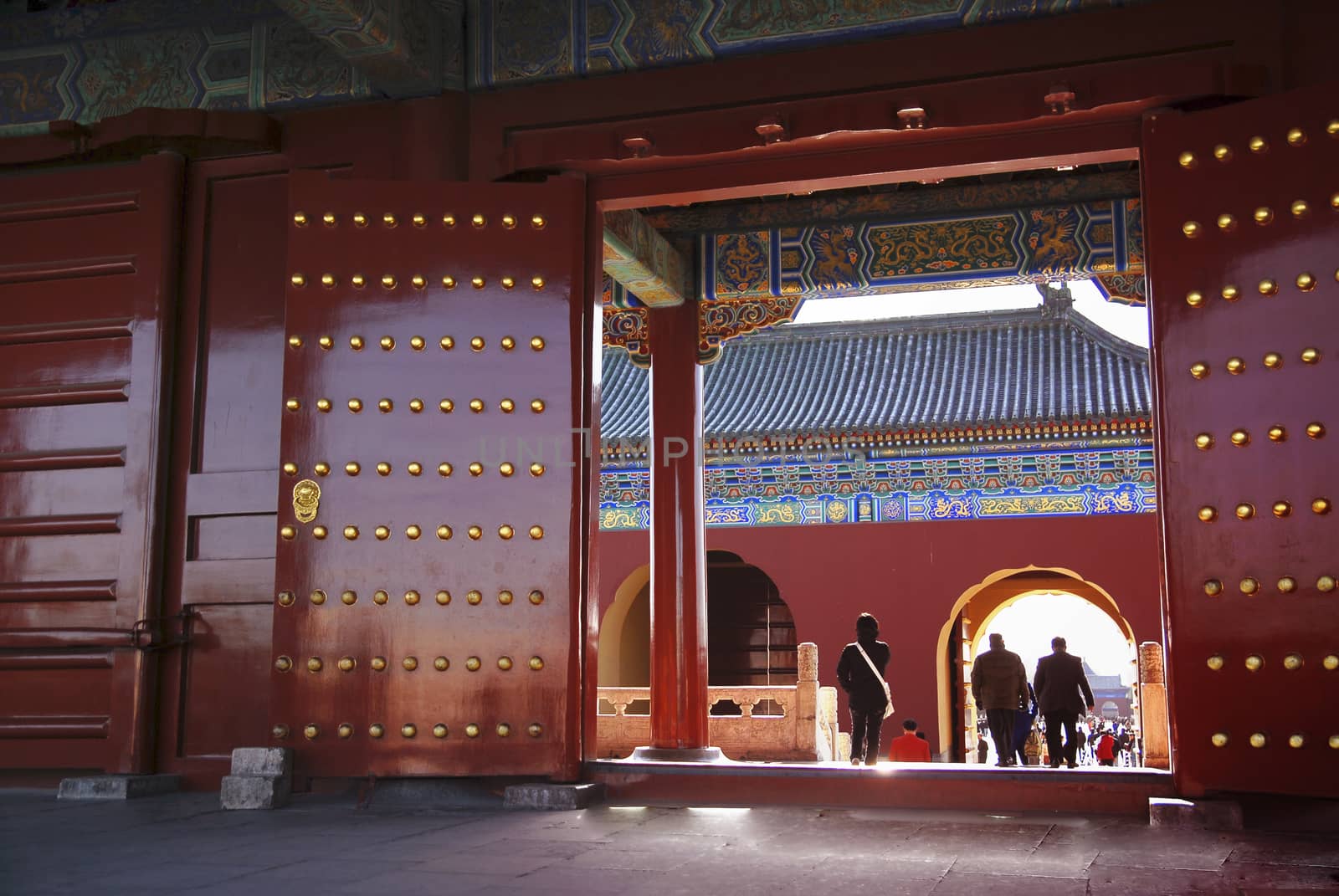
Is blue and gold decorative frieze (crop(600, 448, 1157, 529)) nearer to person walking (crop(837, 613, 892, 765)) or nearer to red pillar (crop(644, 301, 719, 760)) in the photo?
red pillar (crop(644, 301, 719, 760))

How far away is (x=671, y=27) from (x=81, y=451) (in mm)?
3171

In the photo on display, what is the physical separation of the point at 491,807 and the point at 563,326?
189 centimetres

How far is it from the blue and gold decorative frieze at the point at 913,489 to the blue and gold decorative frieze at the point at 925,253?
717cm

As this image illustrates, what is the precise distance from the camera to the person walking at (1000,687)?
9.72 m

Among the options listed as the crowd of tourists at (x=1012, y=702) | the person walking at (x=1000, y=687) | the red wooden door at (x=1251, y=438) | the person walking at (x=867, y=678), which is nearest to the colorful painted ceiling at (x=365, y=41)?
the red wooden door at (x=1251, y=438)

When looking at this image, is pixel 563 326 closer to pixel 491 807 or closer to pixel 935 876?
pixel 491 807

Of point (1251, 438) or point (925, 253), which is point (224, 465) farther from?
point (925, 253)

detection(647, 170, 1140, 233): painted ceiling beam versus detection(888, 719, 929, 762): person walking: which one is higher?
detection(647, 170, 1140, 233): painted ceiling beam

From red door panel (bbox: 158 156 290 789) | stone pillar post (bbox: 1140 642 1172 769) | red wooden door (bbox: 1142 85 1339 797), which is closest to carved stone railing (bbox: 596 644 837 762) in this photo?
stone pillar post (bbox: 1140 642 1172 769)

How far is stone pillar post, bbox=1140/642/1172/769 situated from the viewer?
11.1m

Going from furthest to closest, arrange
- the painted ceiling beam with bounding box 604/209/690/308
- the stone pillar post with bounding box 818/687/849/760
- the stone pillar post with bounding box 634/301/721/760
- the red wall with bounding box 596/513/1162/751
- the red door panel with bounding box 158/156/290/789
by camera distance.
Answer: the red wall with bounding box 596/513/1162/751 → the stone pillar post with bounding box 818/687/849/760 → the stone pillar post with bounding box 634/301/721/760 → the painted ceiling beam with bounding box 604/209/690/308 → the red door panel with bounding box 158/156/290/789

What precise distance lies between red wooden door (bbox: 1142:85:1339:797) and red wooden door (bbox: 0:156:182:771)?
4152 mm

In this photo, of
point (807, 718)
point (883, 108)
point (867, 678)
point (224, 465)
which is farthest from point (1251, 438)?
point (807, 718)

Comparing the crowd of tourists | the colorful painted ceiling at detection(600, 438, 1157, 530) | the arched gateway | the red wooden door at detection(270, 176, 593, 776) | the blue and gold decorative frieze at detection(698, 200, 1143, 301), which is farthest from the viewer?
the colorful painted ceiling at detection(600, 438, 1157, 530)
